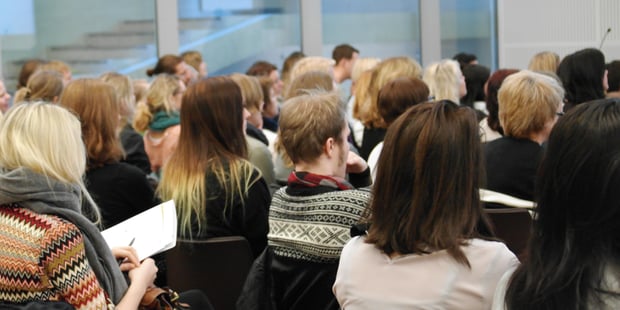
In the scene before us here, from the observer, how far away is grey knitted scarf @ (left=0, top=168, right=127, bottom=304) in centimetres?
245

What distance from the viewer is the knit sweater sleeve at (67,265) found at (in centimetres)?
238

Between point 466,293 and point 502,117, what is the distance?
87.4 inches

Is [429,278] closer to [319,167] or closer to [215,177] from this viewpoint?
[319,167]

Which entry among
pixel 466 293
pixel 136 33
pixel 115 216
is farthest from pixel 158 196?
pixel 136 33

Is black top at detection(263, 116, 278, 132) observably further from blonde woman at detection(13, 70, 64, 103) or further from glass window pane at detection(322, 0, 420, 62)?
glass window pane at detection(322, 0, 420, 62)

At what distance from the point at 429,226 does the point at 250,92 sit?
352cm

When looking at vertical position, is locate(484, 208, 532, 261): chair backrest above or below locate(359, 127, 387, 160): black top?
below

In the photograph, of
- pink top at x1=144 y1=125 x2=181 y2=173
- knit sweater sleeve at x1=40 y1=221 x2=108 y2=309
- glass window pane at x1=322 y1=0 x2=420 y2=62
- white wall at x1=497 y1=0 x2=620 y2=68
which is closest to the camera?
knit sweater sleeve at x1=40 y1=221 x2=108 y2=309

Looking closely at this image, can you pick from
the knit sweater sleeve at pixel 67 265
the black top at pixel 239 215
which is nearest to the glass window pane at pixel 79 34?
the black top at pixel 239 215

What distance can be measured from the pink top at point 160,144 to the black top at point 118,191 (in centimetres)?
149

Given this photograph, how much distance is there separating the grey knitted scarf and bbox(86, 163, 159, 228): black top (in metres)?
1.49

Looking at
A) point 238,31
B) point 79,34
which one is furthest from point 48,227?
point 238,31

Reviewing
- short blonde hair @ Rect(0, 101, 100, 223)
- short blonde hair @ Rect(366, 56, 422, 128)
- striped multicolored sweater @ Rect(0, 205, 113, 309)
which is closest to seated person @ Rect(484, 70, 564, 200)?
short blonde hair @ Rect(366, 56, 422, 128)

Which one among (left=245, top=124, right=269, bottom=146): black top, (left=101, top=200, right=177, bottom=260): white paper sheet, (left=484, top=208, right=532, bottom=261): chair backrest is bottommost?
(left=484, top=208, right=532, bottom=261): chair backrest
